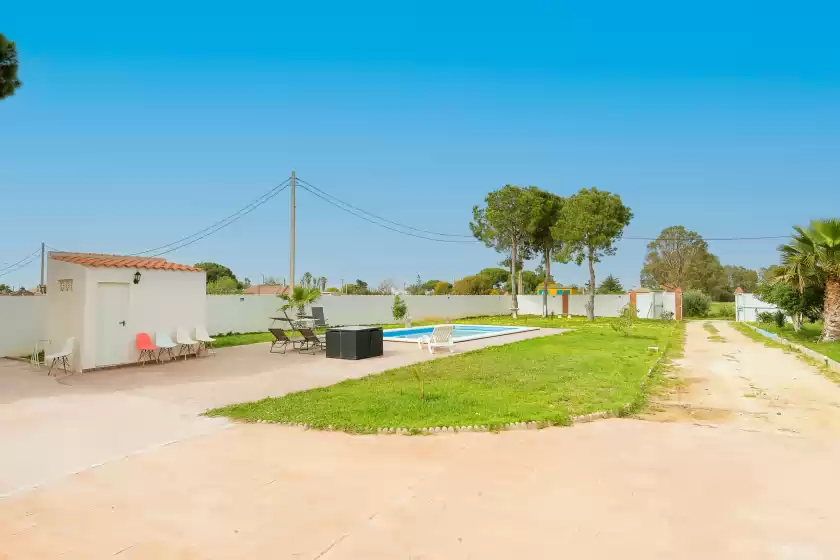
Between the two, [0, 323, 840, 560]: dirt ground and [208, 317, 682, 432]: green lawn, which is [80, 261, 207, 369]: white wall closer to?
[208, 317, 682, 432]: green lawn

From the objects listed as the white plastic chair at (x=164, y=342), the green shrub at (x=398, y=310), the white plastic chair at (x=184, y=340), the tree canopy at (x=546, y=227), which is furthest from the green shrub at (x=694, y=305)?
the white plastic chair at (x=164, y=342)

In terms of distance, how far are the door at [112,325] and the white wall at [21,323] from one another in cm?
387

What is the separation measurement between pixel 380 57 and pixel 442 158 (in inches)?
415

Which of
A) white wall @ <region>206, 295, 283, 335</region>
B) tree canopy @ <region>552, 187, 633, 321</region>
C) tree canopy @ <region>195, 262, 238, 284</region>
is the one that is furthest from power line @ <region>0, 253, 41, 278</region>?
tree canopy @ <region>552, 187, 633, 321</region>

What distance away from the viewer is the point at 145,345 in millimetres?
12609

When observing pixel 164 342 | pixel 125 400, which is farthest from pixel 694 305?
pixel 125 400

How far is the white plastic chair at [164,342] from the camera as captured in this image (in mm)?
13023

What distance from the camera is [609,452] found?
18.6 ft

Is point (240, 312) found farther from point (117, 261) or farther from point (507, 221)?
point (507, 221)

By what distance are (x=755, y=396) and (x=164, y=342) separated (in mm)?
13390

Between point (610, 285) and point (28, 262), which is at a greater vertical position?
point (28, 262)

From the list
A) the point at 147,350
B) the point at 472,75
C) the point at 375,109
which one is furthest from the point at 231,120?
the point at 147,350

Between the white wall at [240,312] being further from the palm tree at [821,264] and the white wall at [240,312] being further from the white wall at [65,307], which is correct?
the palm tree at [821,264]

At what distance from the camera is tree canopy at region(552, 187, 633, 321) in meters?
33.8
